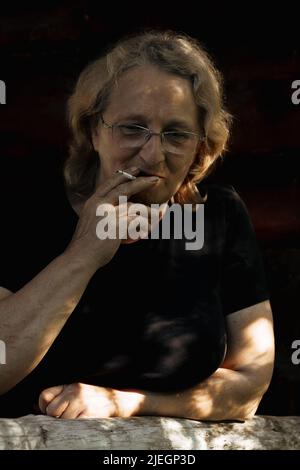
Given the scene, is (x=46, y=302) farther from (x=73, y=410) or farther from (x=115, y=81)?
(x=115, y=81)

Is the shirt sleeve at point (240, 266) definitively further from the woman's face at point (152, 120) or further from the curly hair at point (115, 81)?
the woman's face at point (152, 120)

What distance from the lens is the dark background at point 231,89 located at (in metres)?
4.77

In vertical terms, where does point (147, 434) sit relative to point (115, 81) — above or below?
below

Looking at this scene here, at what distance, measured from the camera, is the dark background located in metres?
4.77

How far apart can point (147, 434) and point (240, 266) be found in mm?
824

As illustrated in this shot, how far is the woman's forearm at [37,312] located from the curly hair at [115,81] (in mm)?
508

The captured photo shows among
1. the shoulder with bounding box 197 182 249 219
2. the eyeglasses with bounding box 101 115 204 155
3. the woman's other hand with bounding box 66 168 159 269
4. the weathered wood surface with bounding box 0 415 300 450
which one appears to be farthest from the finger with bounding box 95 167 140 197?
the weathered wood surface with bounding box 0 415 300 450

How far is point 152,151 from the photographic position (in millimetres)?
3359

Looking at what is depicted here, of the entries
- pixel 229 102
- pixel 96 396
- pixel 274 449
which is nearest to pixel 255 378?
pixel 274 449

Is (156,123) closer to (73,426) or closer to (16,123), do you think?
(73,426)

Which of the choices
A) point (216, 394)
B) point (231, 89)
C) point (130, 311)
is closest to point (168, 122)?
point (130, 311)

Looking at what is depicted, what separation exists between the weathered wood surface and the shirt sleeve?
0.42 m

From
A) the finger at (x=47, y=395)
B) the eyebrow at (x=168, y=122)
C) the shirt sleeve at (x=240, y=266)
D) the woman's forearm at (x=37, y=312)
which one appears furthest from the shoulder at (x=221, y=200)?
the finger at (x=47, y=395)
